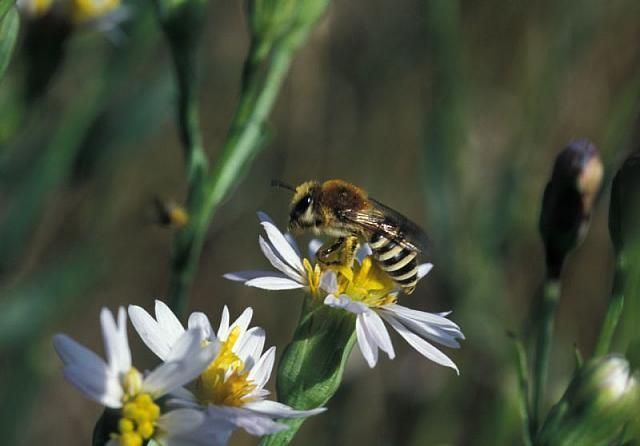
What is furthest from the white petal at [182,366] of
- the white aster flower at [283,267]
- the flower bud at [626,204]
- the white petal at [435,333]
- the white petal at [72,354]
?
the flower bud at [626,204]

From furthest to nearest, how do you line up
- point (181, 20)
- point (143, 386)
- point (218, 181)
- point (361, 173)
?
A: point (361, 173), point (181, 20), point (218, 181), point (143, 386)

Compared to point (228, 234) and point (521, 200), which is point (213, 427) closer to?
point (521, 200)

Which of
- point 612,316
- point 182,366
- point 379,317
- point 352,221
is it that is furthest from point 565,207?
point 182,366

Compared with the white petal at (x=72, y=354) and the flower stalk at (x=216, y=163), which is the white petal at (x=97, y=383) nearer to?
the white petal at (x=72, y=354)

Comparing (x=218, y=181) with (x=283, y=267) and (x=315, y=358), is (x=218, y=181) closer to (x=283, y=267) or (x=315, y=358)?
(x=283, y=267)

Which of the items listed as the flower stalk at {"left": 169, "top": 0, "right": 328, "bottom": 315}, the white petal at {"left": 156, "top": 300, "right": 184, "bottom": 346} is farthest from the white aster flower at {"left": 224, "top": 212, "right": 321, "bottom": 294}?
the flower stalk at {"left": 169, "top": 0, "right": 328, "bottom": 315}

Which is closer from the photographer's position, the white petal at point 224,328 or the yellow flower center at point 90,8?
the white petal at point 224,328
